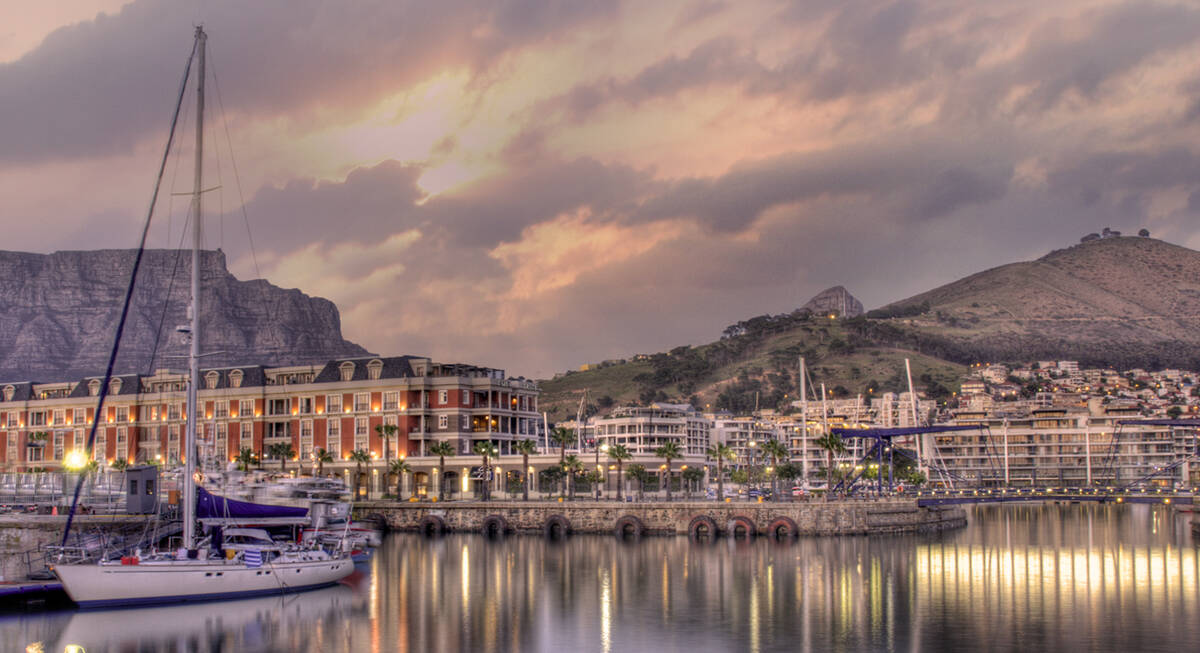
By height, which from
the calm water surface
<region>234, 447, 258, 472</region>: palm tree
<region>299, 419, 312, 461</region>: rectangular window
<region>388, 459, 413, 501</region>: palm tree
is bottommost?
the calm water surface

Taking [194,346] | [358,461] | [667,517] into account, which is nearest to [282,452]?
[358,461]

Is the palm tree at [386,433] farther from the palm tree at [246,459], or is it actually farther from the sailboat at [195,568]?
the sailboat at [195,568]

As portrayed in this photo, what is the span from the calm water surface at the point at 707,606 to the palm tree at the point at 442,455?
32920 millimetres

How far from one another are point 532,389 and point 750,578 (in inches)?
3312

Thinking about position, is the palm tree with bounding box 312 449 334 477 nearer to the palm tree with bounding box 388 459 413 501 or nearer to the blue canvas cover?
the palm tree with bounding box 388 459 413 501

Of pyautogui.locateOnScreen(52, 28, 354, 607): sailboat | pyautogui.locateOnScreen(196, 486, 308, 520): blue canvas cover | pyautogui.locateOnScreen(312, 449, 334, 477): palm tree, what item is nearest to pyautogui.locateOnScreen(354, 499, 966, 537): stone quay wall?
pyautogui.locateOnScreen(312, 449, 334, 477): palm tree

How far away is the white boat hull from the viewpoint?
186 feet

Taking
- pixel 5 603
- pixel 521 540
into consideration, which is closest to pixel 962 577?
pixel 521 540

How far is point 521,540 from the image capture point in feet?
333

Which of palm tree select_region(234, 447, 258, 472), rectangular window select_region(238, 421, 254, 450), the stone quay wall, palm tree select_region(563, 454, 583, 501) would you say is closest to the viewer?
the stone quay wall

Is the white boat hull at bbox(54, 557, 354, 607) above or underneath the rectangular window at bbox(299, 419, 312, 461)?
underneath

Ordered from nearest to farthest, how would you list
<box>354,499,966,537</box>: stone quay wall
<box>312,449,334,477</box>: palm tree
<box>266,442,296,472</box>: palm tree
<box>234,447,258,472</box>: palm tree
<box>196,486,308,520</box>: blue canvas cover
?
1. <box>196,486,308,520</box>: blue canvas cover
2. <box>354,499,966,537</box>: stone quay wall
3. <box>234,447,258,472</box>: palm tree
4. <box>312,449,334,477</box>: palm tree
5. <box>266,442,296,472</box>: palm tree

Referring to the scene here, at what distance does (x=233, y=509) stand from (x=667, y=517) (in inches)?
1646

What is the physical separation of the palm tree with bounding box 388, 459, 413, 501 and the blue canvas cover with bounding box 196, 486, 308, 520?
41.6 m
